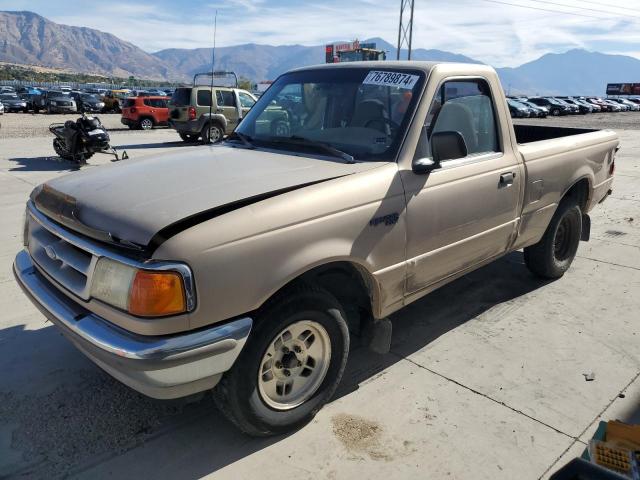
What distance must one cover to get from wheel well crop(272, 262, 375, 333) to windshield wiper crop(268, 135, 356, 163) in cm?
67

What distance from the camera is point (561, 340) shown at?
380cm

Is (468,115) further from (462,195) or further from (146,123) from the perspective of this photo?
(146,123)

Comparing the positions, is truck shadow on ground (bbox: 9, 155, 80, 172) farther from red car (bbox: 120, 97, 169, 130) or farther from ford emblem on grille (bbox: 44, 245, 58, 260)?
red car (bbox: 120, 97, 169, 130)

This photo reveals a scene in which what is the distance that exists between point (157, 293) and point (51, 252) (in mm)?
949

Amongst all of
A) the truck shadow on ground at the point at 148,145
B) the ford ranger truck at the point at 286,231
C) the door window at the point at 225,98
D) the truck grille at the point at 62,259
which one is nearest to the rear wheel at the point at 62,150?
the truck shadow on ground at the point at 148,145

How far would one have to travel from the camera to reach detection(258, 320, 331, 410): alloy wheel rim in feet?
8.45

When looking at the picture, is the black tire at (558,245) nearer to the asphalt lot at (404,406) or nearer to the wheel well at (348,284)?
the asphalt lot at (404,406)

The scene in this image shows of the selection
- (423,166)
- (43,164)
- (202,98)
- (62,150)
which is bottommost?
(43,164)

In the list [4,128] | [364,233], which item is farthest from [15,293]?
[4,128]

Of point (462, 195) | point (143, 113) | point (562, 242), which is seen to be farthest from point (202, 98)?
point (462, 195)

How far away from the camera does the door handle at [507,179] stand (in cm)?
366

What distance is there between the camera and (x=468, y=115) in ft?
12.1

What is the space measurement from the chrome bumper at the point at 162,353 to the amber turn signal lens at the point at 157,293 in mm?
119

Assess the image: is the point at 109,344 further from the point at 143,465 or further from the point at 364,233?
the point at 364,233
